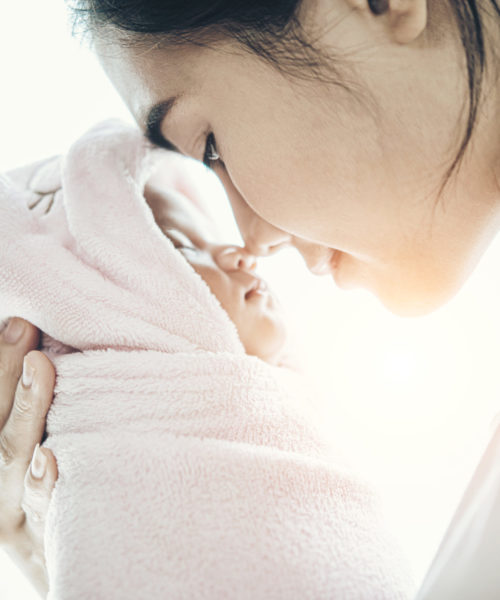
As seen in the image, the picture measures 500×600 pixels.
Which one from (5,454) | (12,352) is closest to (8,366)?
(12,352)

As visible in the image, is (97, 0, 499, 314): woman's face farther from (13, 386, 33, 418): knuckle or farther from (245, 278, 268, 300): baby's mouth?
(13, 386, 33, 418): knuckle

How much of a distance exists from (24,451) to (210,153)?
514 mm

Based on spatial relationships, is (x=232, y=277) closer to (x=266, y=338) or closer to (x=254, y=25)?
(x=266, y=338)

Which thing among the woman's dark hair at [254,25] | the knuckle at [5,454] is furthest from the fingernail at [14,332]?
the woman's dark hair at [254,25]

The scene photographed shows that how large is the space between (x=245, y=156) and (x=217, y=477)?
15.9 inches

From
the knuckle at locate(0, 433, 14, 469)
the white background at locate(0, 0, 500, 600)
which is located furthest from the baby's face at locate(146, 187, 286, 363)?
the knuckle at locate(0, 433, 14, 469)

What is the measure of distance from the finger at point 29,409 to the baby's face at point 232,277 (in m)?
0.31

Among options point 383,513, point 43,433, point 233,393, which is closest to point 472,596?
point 383,513

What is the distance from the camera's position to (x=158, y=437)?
663 mm

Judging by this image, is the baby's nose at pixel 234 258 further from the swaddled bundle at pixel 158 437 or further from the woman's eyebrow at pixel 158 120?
the woman's eyebrow at pixel 158 120

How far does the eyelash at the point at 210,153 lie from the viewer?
2.15 ft

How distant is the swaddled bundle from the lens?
57 centimetres

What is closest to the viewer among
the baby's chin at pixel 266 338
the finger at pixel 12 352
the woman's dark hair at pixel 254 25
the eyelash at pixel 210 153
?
the woman's dark hair at pixel 254 25

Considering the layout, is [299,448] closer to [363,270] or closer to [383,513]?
[383,513]
